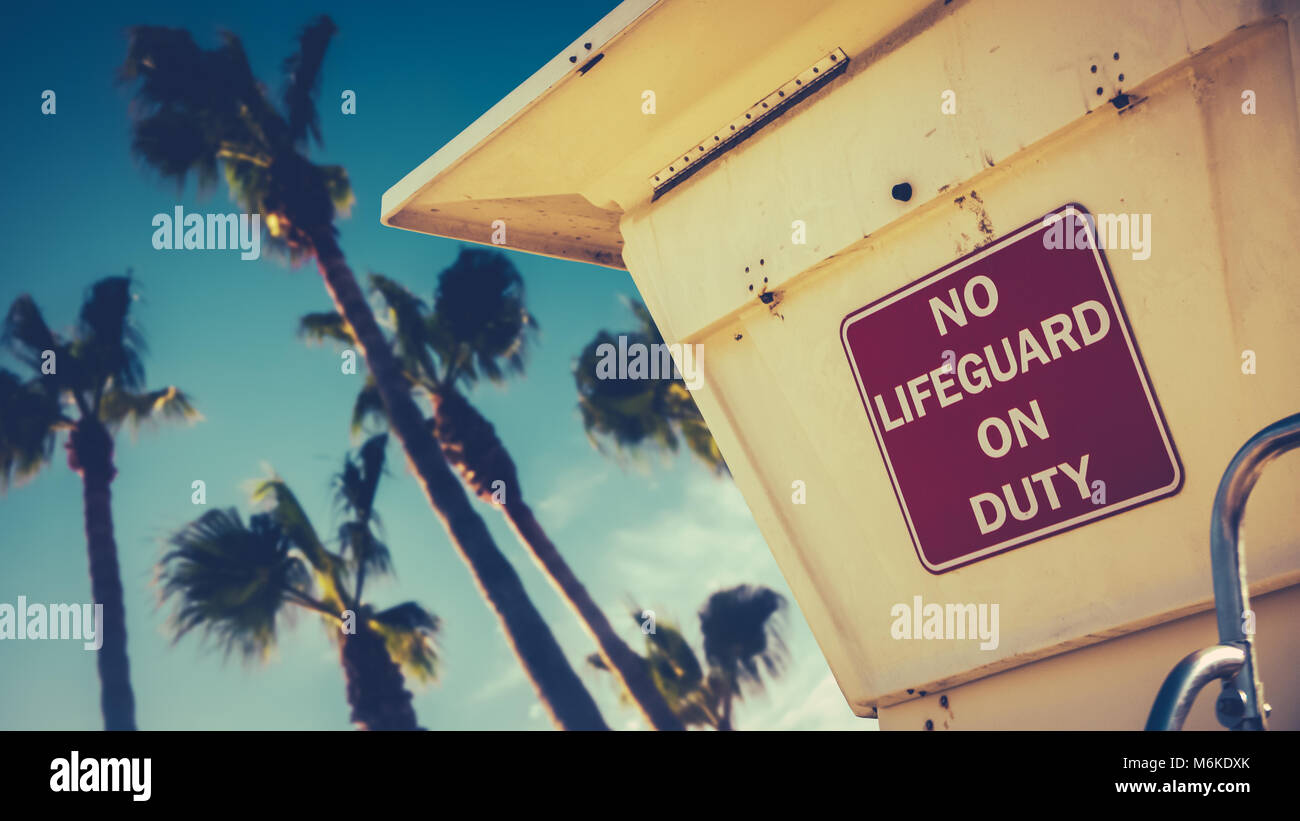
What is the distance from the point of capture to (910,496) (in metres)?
2.15

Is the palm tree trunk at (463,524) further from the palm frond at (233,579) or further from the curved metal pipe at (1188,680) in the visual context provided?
the curved metal pipe at (1188,680)

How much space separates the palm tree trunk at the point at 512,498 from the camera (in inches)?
463

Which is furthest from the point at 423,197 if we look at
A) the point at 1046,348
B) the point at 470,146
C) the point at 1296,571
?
the point at 1296,571

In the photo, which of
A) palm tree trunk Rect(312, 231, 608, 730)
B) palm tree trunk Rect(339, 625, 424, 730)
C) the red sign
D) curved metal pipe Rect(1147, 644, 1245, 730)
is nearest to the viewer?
curved metal pipe Rect(1147, 644, 1245, 730)

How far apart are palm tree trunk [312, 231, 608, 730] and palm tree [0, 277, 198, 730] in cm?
349

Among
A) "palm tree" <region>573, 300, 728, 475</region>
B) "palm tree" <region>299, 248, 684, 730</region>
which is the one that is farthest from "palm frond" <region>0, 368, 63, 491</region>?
"palm tree" <region>573, 300, 728, 475</region>

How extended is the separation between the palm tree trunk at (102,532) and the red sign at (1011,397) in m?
12.7

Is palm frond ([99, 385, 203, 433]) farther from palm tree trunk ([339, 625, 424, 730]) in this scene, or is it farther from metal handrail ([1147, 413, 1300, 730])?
metal handrail ([1147, 413, 1300, 730])

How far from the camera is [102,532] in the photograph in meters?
13.6

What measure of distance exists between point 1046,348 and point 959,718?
814 millimetres

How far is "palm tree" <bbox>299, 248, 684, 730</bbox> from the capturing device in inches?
465

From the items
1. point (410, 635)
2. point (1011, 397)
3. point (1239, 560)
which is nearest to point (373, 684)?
point (410, 635)

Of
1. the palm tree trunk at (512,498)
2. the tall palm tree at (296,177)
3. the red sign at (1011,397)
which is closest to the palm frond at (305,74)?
the tall palm tree at (296,177)
